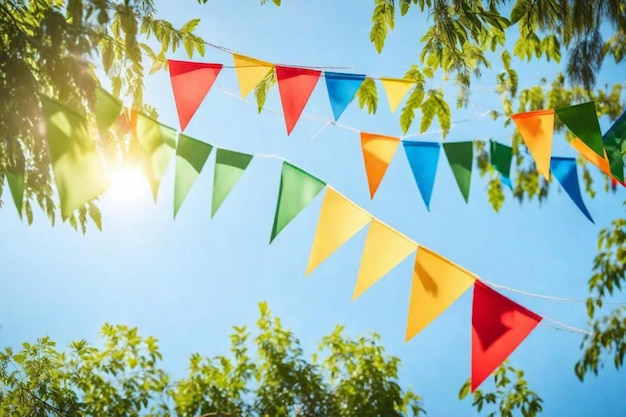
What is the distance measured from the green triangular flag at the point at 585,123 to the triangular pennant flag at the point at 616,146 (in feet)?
0.70

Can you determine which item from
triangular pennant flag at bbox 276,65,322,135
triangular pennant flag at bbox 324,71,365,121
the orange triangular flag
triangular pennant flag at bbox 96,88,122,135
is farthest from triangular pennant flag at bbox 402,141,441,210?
triangular pennant flag at bbox 96,88,122,135

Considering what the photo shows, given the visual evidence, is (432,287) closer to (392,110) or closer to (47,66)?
(392,110)

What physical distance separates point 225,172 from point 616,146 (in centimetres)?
172

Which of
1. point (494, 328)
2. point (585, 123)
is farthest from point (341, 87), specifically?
point (494, 328)

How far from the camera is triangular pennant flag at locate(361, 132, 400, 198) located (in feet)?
7.79

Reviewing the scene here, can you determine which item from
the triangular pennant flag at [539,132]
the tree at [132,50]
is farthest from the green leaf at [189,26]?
the triangular pennant flag at [539,132]

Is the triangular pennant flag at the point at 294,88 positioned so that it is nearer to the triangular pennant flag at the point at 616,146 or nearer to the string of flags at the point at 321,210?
the string of flags at the point at 321,210

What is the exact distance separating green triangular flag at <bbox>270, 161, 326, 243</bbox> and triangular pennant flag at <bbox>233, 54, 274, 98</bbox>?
1.74 feet

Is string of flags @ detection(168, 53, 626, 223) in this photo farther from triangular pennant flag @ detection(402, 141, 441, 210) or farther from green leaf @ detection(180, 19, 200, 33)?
green leaf @ detection(180, 19, 200, 33)

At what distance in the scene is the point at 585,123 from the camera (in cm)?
220

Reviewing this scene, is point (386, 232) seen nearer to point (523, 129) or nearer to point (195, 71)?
point (523, 129)

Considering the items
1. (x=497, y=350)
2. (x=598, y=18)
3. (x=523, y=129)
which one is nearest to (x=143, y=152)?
(x=497, y=350)

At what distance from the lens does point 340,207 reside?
2.03 m

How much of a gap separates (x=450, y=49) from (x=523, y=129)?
479mm
